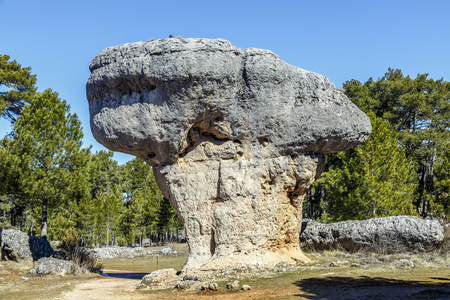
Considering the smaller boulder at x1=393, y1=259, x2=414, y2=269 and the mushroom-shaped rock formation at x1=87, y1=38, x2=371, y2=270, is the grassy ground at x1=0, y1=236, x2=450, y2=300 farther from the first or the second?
the mushroom-shaped rock formation at x1=87, y1=38, x2=371, y2=270

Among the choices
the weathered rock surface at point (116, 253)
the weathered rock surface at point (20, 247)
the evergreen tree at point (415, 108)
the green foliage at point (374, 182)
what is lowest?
the weathered rock surface at point (116, 253)

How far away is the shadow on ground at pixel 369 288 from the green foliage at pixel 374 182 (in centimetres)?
1199

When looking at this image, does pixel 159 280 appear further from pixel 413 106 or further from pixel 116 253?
pixel 413 106

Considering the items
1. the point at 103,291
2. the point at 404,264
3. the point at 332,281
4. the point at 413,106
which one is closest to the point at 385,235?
the point at 404,264

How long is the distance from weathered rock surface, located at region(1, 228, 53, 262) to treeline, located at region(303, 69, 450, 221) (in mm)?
16283

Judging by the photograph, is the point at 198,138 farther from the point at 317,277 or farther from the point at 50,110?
the point at 50,110

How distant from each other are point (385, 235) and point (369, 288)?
618 cm

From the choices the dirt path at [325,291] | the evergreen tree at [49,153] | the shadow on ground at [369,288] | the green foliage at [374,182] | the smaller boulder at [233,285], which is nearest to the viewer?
the shadow on ground at [369,288]

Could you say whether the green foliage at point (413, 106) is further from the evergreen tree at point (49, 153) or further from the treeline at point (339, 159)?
the evergreen tree at point (49, 153)

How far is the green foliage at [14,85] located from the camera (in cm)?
2700

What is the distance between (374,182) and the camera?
72.4 ft

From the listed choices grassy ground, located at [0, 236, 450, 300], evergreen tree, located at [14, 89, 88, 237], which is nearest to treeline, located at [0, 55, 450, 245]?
evergreen tree, located at [14, 89, 88, 237]

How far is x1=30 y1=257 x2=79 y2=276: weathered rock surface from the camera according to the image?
49.4ft

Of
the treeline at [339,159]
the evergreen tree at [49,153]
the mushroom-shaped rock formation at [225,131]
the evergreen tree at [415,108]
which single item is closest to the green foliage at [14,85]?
the treeline at [339,159]
